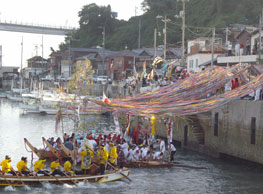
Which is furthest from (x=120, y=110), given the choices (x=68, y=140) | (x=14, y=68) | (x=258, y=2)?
(x=14, y=68)

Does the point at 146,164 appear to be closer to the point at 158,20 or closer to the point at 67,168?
the point at 67,168

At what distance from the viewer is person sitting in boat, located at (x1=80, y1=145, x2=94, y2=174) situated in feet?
87.0

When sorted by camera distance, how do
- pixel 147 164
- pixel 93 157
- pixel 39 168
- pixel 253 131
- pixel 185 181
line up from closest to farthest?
1. pixel 39 168
2. pixel 93 157
3. pixel 185 181
4. pixel 253 131
5. pixel 147 164

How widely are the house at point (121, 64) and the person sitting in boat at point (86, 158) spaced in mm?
64562

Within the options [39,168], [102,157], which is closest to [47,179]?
[39,168]

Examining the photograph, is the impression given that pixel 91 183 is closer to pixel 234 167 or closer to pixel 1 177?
pixel 1 177

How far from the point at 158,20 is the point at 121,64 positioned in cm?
2597

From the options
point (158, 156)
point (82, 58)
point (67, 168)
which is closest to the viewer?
point (67, 168)

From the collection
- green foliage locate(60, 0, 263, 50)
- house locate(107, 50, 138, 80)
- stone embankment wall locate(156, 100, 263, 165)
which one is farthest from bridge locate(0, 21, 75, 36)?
stone embankment wall locate(156, 100, 263, 165)

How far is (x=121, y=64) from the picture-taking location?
95938mm

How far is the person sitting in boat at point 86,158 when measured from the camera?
87.0 ft

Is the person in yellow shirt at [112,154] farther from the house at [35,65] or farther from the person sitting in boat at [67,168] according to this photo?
the house at [35,65]

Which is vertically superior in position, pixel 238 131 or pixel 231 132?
pixel 238 131

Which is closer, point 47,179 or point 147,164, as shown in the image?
point 47,179
